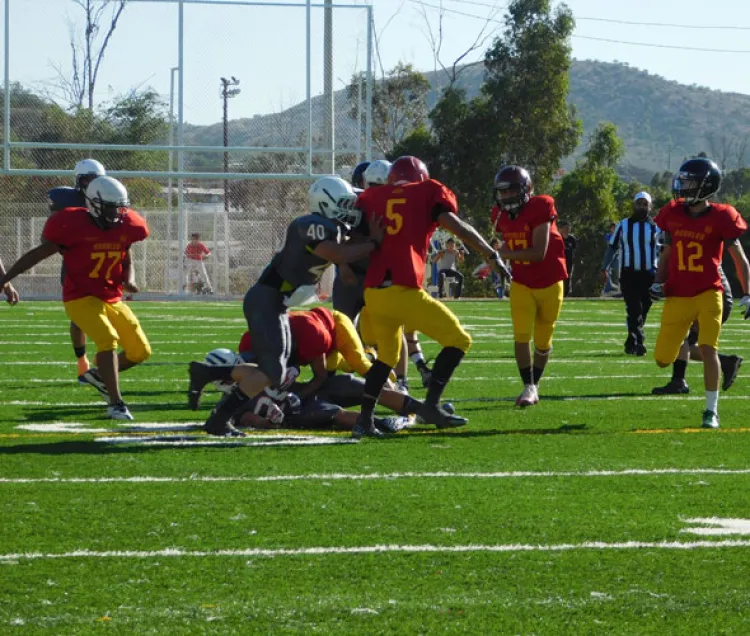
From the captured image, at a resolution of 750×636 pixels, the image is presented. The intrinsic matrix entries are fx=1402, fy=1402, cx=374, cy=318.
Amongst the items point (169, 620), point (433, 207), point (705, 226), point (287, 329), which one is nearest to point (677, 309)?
point (705, 226)

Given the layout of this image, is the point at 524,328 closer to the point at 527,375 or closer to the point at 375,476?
the point at 527,375

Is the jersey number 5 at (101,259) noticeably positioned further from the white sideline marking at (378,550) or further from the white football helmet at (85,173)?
the white sideline marking at (378,550)

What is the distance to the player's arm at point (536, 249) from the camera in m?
9.40

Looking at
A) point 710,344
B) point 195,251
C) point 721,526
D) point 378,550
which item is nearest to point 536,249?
point 710,344

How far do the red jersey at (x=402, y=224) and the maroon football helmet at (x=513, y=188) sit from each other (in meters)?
1.34

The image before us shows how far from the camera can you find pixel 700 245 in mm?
8828

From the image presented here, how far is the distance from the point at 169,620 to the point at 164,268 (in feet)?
83.3

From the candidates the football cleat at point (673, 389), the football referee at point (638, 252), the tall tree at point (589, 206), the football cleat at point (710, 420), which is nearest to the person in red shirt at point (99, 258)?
the football cleat at point (710, 420)

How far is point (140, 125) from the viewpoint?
1160 inches

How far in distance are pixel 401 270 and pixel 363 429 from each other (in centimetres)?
94

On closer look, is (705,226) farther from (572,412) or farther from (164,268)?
(164,268)

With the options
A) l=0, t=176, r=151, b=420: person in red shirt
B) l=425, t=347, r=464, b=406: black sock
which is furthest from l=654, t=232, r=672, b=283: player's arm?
l=0, t=176, r=151, b=420: person in red shirt

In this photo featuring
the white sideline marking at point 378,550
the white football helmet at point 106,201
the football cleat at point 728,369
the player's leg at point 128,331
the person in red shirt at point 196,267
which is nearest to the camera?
the white sideline marking at point 378,550

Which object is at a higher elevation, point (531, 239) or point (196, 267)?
point (531, 239)
